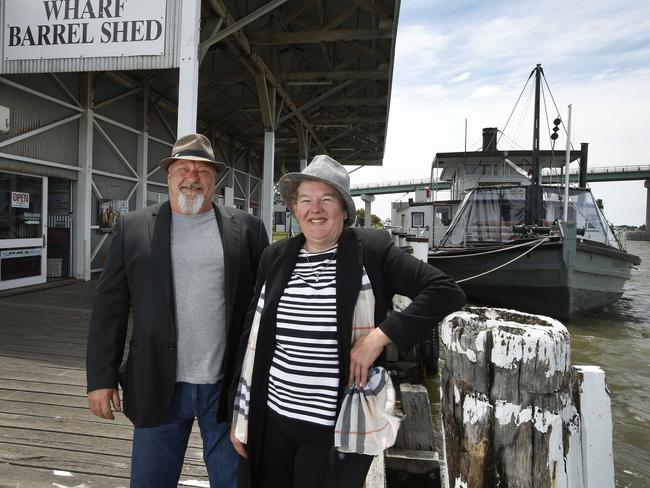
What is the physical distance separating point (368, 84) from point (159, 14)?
8.11m

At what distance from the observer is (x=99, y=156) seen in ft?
33.6

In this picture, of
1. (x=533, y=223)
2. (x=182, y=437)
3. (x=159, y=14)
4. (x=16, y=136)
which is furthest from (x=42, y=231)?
(x=533, y=223)

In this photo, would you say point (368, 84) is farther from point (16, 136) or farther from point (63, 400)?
point (63, 400)

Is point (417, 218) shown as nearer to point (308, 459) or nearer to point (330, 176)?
point (330, 176)

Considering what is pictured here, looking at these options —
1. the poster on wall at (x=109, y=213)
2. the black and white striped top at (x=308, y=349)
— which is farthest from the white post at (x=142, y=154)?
the black and white striped top at (x=308, y=349)

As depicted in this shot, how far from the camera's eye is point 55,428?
124 inches

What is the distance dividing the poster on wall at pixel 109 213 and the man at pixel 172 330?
902cm

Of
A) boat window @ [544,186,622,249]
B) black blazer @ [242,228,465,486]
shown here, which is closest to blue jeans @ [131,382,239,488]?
black blazer @ [242,228,465,486]

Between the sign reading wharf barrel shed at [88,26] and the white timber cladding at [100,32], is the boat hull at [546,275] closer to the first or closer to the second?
the white timber cladding at [100,32]

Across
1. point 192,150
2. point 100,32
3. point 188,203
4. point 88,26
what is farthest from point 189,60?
point 188,203

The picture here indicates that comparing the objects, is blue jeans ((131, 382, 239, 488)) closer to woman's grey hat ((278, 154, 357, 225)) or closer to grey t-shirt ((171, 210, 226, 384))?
grey t-shirt ((171, 210, 226, 384))

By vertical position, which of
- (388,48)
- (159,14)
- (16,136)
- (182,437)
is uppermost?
(388,48)

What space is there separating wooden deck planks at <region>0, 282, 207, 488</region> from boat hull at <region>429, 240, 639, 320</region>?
26.0ft

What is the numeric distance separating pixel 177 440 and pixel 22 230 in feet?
27.2
